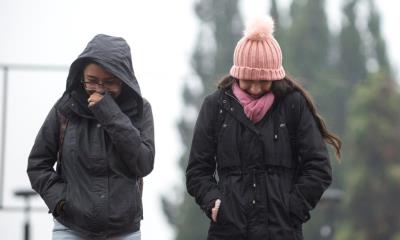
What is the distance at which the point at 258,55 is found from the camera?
6.26m

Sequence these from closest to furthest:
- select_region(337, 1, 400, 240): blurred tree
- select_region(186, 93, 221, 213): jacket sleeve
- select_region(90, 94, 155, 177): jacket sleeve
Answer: select_region(90, 94, 155, 177): jacket sleeve
select_region(186, 93, 221, 213): jacket sleeve
select_region(337, 1, 400, 240): blurred tree

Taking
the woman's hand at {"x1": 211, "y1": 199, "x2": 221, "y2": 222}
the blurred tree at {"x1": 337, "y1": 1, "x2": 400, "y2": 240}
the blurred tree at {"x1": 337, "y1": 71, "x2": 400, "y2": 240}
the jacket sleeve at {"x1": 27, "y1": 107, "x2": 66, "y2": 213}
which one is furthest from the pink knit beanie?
the blurred tree at {"x1": 337, "y1": 71, "x2": 400, "y2": 240}

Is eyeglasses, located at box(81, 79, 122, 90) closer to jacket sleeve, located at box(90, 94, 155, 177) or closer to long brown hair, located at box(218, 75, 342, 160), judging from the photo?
jacket sleeve, located at box(90, 94, 155, 177)

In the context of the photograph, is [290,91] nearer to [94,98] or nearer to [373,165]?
[94,98]

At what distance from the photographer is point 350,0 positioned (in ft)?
220

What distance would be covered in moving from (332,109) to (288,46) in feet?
14.9

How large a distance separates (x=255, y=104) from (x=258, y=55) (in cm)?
25

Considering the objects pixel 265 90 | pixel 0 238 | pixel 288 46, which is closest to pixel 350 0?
pixel 288 46

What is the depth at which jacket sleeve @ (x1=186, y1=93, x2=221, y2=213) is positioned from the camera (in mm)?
6227

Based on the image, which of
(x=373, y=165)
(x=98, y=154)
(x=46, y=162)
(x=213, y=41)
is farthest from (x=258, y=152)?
(x=213, y=41)

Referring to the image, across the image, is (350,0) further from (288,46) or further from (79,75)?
(79,75)

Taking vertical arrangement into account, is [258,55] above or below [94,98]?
above

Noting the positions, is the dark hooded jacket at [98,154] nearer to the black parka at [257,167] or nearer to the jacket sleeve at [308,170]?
the black parka at [257,167]

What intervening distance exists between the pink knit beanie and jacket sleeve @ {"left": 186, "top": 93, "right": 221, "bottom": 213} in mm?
218
